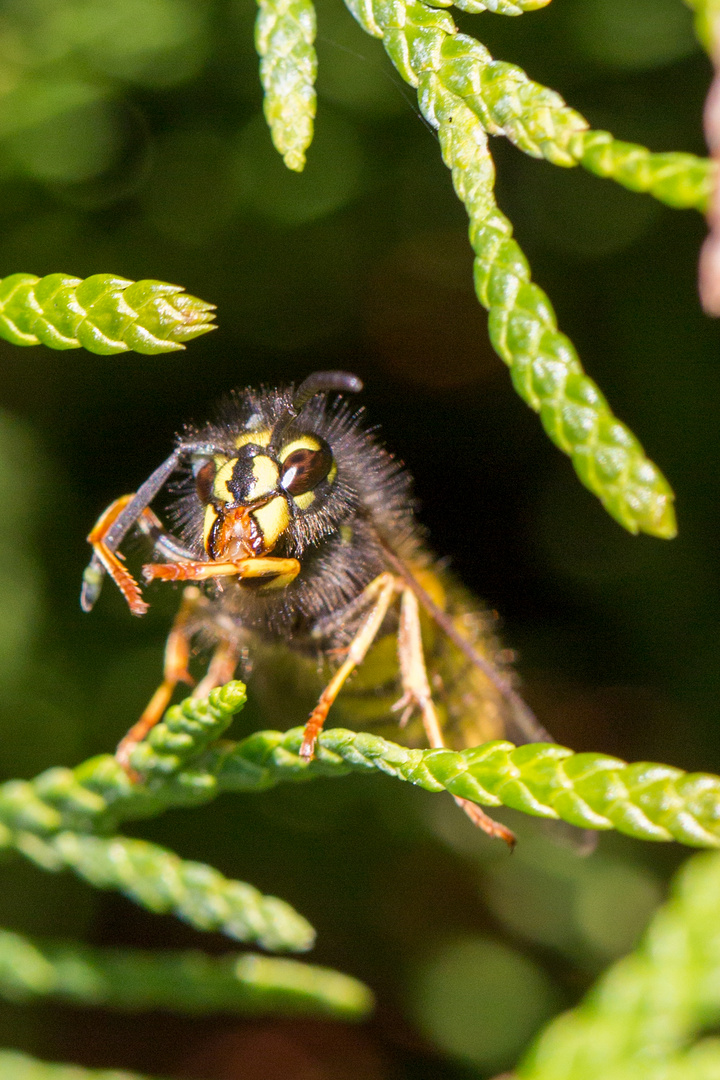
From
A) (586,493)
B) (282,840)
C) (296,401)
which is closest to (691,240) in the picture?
(586,493)

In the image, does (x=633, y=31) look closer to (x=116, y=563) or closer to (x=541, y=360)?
(x=541, y=360)

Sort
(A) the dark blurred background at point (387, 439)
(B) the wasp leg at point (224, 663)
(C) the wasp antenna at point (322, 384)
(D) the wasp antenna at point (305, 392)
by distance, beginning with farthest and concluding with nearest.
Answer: (A) the dark blurred background at point (387, 439) < (B) the wasp leg at point (224, 663) < (D) the wasp antenna at point (305, 392) < (C) the wasp antenna at point (322, 384)

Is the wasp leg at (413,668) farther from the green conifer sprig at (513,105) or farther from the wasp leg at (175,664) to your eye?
the green conifer sprig at (513,105)

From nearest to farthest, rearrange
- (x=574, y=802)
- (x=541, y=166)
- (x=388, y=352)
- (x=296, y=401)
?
(x=574, y=802) < (x=296, y=401) < (x=541, y=166) < (x=388, y=352)

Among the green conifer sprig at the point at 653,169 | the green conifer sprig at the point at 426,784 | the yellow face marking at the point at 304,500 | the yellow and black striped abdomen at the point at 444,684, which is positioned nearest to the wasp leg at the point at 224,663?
the yellow and black striped abdomen at the point at 444,684

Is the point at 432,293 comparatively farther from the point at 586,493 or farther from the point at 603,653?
the point at 603,653

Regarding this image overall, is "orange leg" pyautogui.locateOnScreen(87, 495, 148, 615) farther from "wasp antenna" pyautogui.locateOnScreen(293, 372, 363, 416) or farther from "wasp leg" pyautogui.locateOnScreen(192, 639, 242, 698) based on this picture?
"wasp leg" pyautogui.locateOnScreen(192, 639, 242, 698)

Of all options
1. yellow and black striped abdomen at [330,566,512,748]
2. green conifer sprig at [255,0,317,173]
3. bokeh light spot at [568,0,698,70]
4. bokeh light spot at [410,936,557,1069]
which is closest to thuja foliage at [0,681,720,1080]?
yellow and black striped abdomen at [330,566,512,748]
